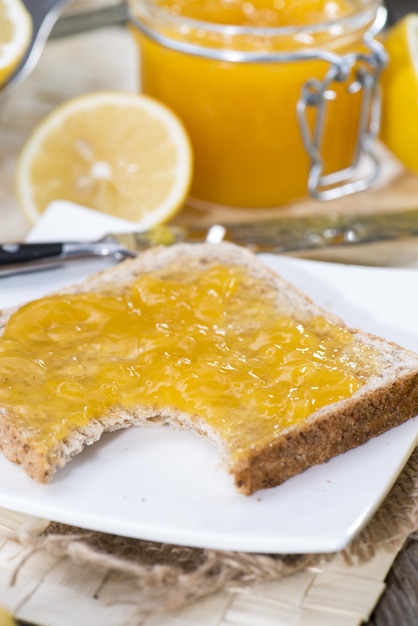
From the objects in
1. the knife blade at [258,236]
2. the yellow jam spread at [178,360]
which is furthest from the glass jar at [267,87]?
the yellow jam spread at [178,360]

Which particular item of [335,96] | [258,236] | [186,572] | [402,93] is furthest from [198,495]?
[402,93]

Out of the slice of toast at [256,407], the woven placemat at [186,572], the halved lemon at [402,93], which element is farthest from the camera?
the halved lemon at [402,93]

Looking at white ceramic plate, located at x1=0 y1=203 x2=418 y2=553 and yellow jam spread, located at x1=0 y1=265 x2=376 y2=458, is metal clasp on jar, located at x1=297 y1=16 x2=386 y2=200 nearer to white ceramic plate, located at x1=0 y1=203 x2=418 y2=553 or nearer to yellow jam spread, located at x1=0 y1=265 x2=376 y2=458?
yellow jam spread, located at x1=0 y1=265 x2=376 y2=458

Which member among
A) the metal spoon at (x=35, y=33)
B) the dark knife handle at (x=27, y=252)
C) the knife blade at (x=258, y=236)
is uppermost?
the metal spoon at (x=35, y=33)

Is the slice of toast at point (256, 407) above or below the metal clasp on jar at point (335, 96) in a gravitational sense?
below

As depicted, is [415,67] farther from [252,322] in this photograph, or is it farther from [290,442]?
[290,442]

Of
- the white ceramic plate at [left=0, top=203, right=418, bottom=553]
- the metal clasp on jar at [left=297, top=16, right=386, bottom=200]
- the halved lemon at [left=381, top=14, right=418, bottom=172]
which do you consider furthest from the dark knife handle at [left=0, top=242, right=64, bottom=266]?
Answer: the halved lemon at [left=381, top=14, right=418, bottom=172]

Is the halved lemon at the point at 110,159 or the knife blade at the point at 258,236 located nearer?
the knife blade at the point at 258,236

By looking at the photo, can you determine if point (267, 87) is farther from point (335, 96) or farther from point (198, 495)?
point (198, 495)

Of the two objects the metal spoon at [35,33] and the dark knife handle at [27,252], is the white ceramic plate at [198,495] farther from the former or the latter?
the metal spoon at [35,33]
